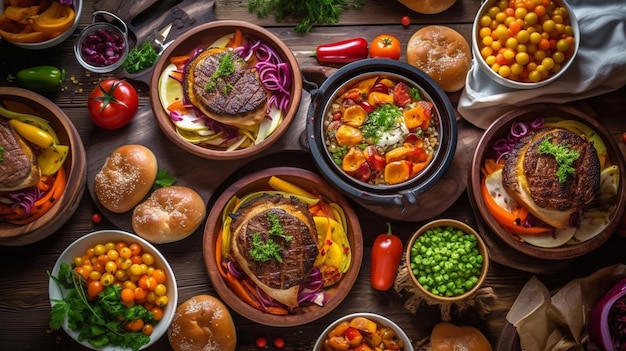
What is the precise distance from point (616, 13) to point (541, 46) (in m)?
0.69

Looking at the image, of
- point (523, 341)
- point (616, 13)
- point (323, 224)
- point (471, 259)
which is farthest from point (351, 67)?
point (523, 341)

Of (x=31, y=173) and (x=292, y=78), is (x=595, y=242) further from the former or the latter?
(x=31, y=173)

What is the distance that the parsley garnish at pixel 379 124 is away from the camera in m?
5.17

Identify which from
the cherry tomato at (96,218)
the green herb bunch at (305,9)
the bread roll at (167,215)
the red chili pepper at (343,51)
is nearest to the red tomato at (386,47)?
the red chili pepper at (343,51)

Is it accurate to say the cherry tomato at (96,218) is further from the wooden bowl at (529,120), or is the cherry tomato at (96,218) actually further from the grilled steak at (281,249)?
the wooden bowl at (529,120)

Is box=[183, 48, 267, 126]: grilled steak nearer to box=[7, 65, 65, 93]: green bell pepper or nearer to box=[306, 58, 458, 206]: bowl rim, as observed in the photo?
box=[306, 58, 458, 206]: bowl rim

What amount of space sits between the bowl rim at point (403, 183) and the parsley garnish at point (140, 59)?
136 cm

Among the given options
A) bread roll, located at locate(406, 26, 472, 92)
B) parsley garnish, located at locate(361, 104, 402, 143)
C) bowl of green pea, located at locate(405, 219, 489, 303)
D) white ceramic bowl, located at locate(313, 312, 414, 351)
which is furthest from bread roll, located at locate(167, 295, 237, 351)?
bread roll, located at locate(406, 26, 472, 92)

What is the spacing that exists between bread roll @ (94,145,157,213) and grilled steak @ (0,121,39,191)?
0.49 meters

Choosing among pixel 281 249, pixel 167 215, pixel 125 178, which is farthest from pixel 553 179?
pixel 125 178

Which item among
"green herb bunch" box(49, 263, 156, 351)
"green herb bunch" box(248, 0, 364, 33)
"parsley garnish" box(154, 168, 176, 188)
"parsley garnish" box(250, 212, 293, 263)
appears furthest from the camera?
"green herb bunch" box(248, 0, 364, 33)

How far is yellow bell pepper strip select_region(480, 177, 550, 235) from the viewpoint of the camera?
512 centimetres

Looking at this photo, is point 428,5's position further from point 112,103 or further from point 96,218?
point 96,218

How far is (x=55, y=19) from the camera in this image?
5.37 metres
